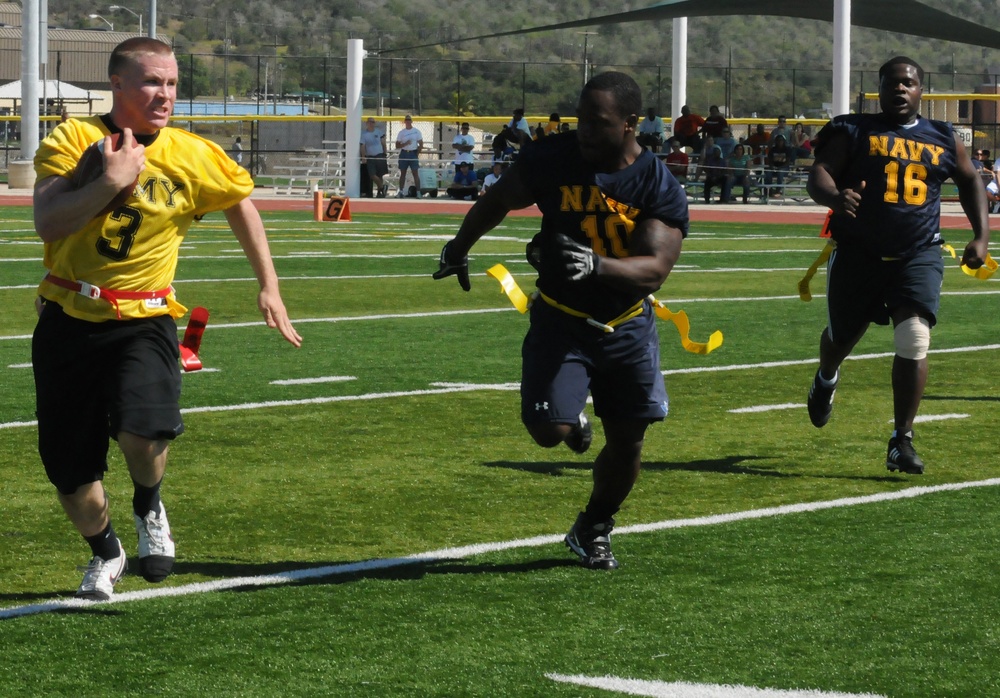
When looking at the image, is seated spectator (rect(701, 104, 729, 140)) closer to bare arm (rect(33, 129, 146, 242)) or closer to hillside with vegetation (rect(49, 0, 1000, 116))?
bare arm (rect(33, 129, 146, 242))

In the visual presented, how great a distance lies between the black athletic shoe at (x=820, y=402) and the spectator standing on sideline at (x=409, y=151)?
2683 centimetres

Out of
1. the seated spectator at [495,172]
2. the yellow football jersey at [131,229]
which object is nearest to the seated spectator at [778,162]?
the seated spectator at [495,172]

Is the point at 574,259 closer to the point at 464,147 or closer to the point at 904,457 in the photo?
the point at 904,457

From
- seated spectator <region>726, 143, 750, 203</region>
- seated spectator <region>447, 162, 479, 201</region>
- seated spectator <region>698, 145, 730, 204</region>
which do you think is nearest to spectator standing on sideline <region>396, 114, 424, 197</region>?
seated spectator <region>447, 162, 479, 201</region>

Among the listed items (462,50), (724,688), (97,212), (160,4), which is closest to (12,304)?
(97,212)

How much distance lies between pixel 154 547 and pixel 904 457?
3577mm

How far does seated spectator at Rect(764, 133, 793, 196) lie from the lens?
34.0m

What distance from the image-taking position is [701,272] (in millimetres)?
18906

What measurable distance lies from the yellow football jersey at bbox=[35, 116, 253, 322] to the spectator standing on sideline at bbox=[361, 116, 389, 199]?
98.6ft

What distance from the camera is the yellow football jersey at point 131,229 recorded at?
533 centimetres

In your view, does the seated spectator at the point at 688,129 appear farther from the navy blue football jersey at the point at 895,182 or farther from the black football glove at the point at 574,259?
the black football glove at the point at 574,259

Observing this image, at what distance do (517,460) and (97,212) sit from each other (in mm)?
3455

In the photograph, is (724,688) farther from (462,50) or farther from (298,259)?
(462,50)

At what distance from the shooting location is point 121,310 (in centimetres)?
538
